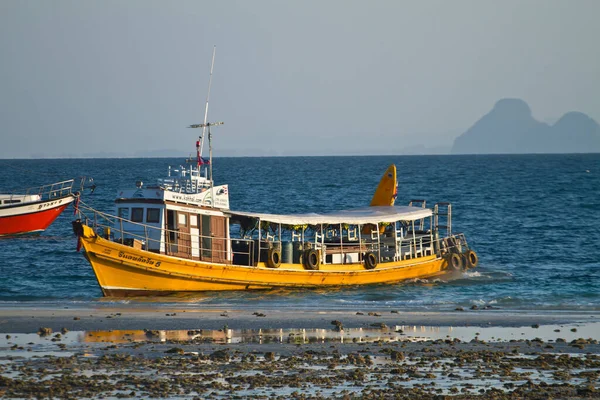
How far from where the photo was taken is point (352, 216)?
36594 mm

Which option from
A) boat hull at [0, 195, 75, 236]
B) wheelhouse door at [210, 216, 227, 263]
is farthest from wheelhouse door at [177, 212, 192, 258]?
boat hull at [0, 195, 75, 236]

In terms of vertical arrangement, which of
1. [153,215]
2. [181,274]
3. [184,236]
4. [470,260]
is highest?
[153,215]

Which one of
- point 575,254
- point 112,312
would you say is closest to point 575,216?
point 575,254

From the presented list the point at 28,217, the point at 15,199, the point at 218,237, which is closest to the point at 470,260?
the point at 218,237

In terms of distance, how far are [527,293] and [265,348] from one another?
1664 cm

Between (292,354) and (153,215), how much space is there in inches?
516

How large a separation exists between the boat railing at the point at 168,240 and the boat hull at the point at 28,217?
2405cm

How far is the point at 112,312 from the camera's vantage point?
88.1 ft

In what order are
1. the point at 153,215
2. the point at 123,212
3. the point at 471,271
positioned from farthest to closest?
the point at 471,271, the point at 123,212, the point at 153,215

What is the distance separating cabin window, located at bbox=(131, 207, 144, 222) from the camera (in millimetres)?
32312

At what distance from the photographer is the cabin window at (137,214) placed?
3231 cm

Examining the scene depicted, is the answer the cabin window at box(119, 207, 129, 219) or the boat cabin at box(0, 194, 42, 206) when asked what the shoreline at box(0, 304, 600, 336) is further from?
the boat cabin at box(0, 194, 42, 206)

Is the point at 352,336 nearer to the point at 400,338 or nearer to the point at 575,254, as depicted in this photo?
the point at 400,338

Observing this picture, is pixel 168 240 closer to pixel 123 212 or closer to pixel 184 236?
pixel 184 236
